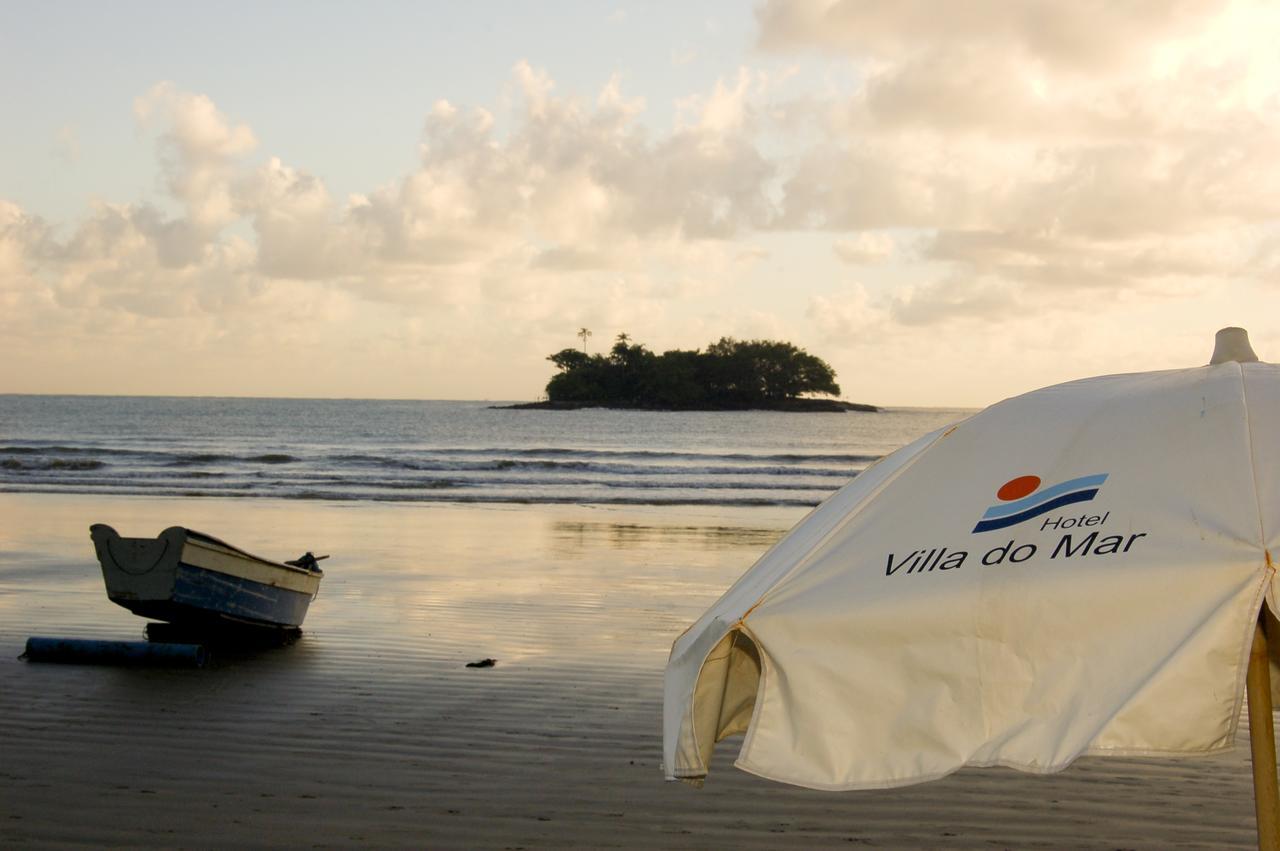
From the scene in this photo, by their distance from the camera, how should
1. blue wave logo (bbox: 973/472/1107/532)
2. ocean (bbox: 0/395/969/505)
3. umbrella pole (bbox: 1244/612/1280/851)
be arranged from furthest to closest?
ocean (bbox: 0/395/969/505), umbrella pole (bbox: 1244/612/1280/851), blue wave logo (bbox: 973/472/1107/532)

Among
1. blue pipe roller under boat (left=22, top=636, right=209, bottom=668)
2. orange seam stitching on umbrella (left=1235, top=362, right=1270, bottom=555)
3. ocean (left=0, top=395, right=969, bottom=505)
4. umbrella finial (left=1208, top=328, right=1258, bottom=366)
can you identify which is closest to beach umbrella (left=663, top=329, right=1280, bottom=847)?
orange seam stitching on umbrella (left=1235, top=362, right=1270, bottom=555)

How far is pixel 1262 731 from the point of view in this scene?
2.89 m

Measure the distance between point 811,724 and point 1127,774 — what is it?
17.1 feet

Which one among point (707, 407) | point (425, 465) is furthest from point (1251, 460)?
point (707, 407)

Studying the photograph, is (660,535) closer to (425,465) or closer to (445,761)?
(445,761)

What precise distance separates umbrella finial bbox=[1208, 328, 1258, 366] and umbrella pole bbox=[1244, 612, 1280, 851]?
2.26ft

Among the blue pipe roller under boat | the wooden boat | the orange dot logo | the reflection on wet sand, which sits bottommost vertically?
the reflection on wet sand

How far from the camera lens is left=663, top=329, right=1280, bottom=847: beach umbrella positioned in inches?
95.2

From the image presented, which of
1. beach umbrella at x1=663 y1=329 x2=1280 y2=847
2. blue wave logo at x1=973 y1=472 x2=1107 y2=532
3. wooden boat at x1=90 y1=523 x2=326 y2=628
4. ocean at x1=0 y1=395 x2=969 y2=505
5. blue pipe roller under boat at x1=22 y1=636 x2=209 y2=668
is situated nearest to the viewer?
beach umbrella at x1=663 y1=329 x2=1280 y2=847

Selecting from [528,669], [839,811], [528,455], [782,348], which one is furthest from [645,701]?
[782,348]

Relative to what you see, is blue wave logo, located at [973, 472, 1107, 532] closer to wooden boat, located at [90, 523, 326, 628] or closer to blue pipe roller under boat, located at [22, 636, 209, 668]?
blue pipe roller under boat, located at [22, 636, 209, 668]

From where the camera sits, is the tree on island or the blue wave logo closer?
the blue wave logo

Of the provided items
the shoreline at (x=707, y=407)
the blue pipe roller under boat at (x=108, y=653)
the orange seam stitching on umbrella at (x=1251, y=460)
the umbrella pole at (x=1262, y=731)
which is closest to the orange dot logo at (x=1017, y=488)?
the orange seam stitching on umbrella at (x=1251, y=460)

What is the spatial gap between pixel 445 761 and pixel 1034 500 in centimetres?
536
